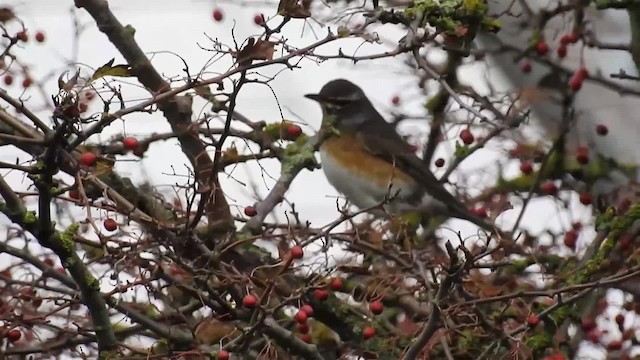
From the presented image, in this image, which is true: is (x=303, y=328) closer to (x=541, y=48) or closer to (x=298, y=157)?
(x=298, y=157)

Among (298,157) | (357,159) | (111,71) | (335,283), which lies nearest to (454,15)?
(298,157)

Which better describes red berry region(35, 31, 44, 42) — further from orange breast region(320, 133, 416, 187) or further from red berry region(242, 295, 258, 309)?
red berry region(242, 295, 258, 309)

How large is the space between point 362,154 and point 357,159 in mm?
25

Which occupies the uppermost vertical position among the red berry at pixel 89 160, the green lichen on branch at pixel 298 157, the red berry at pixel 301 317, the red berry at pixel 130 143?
the red berry at pixel 130 143

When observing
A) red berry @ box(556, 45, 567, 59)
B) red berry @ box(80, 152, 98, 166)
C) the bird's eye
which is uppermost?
the bird's eye

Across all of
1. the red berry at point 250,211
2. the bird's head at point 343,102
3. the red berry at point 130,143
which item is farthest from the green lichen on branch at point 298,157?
the bird's head at point 343,102

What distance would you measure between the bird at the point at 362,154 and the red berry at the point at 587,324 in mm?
1054

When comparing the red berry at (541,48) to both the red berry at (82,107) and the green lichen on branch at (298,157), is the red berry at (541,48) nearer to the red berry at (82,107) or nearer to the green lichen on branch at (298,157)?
the green lichen on branch at (298,157)

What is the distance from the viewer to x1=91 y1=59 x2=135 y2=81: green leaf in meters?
1.21

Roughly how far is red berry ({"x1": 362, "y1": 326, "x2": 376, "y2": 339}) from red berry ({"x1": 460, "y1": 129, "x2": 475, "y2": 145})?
2.37 feet

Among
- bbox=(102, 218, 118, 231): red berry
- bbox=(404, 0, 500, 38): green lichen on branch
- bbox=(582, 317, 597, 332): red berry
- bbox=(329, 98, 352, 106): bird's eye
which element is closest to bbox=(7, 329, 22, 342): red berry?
bbox=(102, 218, 118, 231): red berry

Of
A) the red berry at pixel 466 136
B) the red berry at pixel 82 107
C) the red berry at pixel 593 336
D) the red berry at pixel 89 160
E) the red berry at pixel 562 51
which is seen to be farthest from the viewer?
the red berry at pixel 562 51

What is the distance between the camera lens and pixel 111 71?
1.23 m

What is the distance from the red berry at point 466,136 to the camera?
2436mm
